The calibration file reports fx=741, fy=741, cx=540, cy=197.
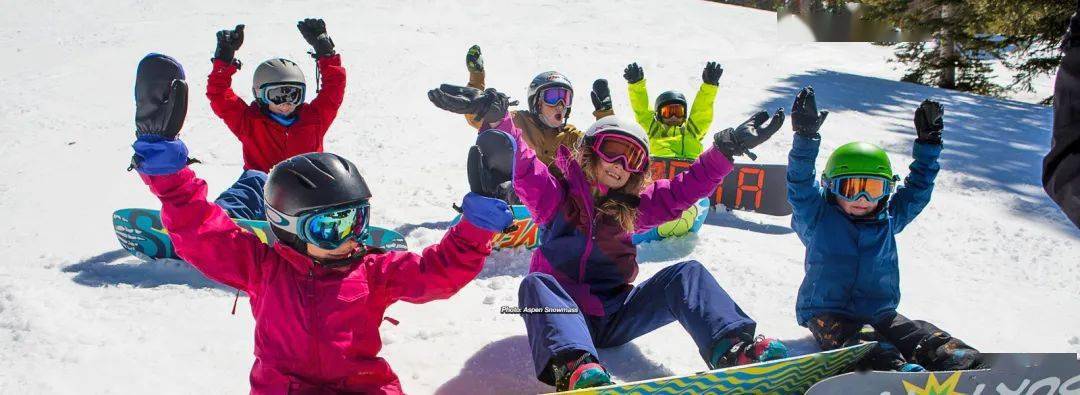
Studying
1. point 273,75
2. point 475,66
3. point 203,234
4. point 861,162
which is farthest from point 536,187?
point 273,75

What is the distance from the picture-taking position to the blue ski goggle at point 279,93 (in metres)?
5.21

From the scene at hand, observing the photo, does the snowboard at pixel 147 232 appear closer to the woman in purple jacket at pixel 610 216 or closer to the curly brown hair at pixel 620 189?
the woman in purple jacket at pixel 610 216

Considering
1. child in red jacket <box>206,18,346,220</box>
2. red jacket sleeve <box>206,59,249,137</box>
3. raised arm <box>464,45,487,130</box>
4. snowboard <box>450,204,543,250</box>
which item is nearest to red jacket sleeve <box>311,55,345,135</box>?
child in red jacket <box>206,18,346,220</box>

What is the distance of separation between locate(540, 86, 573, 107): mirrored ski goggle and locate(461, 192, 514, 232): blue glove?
3409 mm

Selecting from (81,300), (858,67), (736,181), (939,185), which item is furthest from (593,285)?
(858,67)

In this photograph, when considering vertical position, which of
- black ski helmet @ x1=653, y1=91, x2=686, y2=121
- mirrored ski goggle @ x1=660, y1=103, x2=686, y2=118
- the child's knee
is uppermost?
black ski helmet @ x1=653, y1=91, x2=686, y2=121

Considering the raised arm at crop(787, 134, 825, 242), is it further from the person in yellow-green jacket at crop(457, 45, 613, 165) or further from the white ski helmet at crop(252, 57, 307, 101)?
the white ski helmet at crop(252, 57, 307, 101)

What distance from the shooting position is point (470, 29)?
16141 millimetres

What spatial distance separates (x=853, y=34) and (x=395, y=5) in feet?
46.9

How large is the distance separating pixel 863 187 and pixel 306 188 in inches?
107

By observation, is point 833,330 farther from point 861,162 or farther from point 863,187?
point 861,162

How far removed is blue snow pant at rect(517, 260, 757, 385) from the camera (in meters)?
3.04

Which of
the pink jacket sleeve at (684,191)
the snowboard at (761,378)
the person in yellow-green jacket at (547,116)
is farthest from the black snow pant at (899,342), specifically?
the person in yellow-green jacket at (547,116)

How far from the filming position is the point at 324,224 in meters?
2.55
